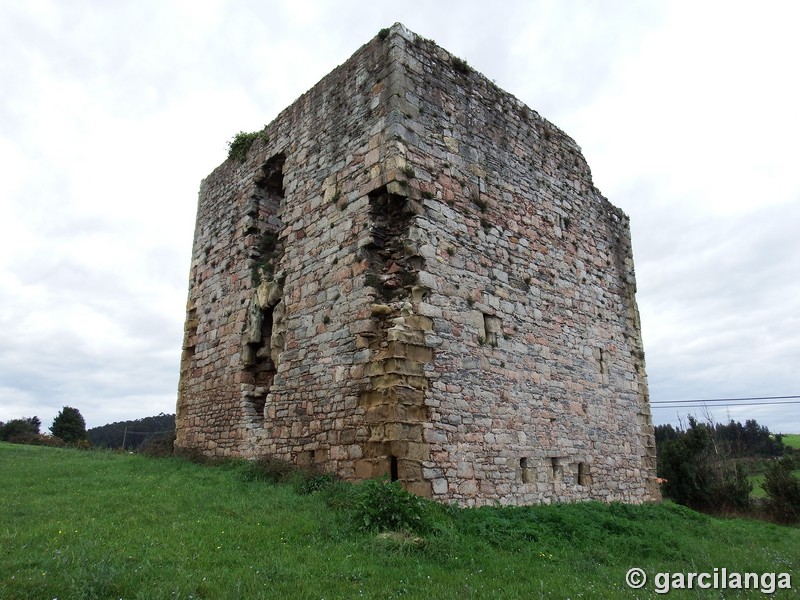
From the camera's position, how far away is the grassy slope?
4.68 metres

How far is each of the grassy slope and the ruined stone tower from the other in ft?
3.43

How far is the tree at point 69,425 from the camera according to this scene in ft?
123

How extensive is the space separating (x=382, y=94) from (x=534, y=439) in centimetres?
653

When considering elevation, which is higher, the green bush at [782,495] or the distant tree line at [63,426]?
the distant tree line at [63,426]

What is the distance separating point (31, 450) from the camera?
14.7 m

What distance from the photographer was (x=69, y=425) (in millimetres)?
38188

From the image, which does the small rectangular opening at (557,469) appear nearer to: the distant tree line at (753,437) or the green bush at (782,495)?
the green bush at (782,495)

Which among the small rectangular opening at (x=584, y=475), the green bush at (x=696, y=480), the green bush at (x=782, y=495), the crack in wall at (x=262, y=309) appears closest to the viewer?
the small rectangular opening at (x=584, y=475)

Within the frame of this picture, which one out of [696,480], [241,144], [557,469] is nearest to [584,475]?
[557,469]

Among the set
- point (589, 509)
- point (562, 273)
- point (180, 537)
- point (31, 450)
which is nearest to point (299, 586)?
point (180, 537)

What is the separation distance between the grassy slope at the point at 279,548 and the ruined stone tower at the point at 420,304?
41.1 inches

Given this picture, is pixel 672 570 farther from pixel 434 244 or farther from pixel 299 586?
pixel 434 244

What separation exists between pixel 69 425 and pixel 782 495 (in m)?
40.0

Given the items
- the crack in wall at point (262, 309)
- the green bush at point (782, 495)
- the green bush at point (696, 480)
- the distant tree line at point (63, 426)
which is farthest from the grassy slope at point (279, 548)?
the distant tree line at point (63, 426)
